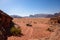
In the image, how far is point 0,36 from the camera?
6.94m

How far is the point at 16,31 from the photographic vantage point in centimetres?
1606

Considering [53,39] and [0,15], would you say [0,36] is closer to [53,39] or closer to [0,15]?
[53,39]

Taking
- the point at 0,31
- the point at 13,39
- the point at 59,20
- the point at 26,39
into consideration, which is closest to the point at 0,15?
the point at 13,39

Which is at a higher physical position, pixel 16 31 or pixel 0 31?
pixel 0 31

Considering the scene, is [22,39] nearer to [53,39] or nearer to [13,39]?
[13,39]

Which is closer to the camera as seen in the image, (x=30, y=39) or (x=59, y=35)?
(x=59, y=35)

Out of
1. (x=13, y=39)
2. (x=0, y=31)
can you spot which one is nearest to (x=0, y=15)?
(x=13, y=39)

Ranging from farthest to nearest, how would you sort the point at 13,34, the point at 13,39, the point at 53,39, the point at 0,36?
the point at 13,34, the point at 13,39, the point at 53,39, the point at 0,36

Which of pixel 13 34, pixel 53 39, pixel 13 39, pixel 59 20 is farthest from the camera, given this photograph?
pixel 59 20

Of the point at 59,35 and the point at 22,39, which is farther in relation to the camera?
the point at 22,39

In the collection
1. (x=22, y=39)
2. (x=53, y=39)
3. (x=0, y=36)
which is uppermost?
(x=0, y=36)

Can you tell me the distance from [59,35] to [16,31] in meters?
7.39

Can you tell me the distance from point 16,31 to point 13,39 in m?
2.88

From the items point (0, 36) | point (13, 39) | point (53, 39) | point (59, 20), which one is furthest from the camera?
point (59, 20)
